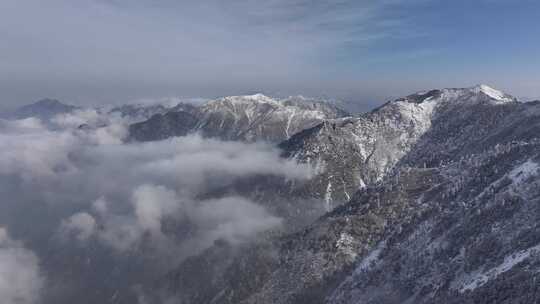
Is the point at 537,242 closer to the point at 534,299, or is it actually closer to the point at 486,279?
the point at 486,279

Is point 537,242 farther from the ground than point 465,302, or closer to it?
farther from the ground

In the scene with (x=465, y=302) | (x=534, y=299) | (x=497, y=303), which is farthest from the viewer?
(x=465, y=302)

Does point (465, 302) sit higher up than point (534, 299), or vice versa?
point (534, 299)

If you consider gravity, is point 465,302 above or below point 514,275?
below

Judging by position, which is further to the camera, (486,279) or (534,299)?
(486,279)

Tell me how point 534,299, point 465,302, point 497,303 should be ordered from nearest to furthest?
point 534,299 < point 497,303 < point 465,302

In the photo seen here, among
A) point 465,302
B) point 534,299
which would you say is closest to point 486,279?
point 465,302

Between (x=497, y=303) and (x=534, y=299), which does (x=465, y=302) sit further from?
(x=534, y=299)

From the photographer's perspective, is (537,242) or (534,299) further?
(537,242)
